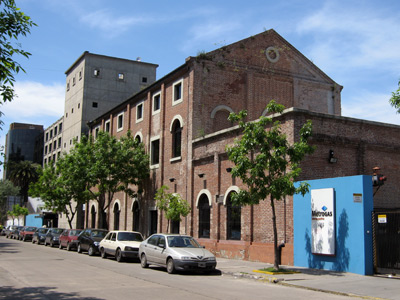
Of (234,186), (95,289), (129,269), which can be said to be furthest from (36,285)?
(234,186)

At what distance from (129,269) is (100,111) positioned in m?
36.1

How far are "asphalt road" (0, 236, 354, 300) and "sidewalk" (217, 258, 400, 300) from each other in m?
0.46

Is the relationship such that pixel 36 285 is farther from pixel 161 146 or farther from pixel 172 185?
pixel 161 146

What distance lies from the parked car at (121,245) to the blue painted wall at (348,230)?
7.89 m

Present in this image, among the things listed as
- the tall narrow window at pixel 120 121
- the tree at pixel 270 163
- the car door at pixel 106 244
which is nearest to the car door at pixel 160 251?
the tree at pixel 270 163

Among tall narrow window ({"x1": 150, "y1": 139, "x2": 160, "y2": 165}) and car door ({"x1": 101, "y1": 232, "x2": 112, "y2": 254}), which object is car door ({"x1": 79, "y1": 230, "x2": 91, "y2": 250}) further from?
tall narrow window ({"x1": 150, "y1": 139, "x2": 160, "y2": 165})

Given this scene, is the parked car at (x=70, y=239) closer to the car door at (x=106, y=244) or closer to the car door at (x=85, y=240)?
the car door at (x=85, y=240)

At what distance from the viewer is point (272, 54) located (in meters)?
29.7

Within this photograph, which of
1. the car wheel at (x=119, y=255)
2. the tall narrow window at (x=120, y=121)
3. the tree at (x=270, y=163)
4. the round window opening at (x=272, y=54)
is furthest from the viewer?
the tall narrow window at (x=120, y=121)

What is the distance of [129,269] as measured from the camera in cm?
1756

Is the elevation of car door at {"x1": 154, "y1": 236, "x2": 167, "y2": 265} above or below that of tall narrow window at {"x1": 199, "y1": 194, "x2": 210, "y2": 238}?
below

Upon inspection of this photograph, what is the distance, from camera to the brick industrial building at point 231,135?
19.9 metres

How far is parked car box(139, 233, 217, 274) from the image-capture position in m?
15.8

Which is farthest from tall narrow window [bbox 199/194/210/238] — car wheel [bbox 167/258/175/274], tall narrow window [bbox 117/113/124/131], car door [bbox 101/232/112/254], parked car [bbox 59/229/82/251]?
tall narrow window [bbox 117/113/124/131]
